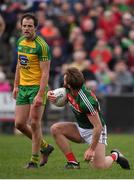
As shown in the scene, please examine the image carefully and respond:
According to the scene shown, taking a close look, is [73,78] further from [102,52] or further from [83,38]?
[83,38]

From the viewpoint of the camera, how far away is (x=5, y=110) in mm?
19125

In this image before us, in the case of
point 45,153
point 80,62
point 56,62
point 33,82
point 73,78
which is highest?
point 73,78

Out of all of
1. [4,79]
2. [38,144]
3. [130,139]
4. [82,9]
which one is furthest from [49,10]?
[38,144]

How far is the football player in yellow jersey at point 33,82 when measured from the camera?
11.0 meters

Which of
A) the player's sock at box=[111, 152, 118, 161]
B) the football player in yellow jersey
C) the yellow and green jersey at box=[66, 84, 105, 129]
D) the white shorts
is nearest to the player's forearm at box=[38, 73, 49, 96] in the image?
the football player in yellow jersey

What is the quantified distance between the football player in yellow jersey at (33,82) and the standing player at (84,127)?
0.34 meters

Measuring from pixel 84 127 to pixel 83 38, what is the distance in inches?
399

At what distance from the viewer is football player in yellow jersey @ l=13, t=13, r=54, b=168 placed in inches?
432

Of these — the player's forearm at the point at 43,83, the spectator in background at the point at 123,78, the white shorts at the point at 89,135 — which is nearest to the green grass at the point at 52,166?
the white shorts at the point at 89,135

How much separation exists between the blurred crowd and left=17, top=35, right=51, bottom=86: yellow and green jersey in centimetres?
755

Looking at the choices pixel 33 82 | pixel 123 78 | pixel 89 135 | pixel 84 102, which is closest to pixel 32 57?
pixel 33 82

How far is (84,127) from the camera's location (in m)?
10.8

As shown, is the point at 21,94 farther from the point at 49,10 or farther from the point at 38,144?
the point at 49,10

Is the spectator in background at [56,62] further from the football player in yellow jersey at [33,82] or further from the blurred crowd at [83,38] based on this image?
the football player in yellow jersey at [33,82]
